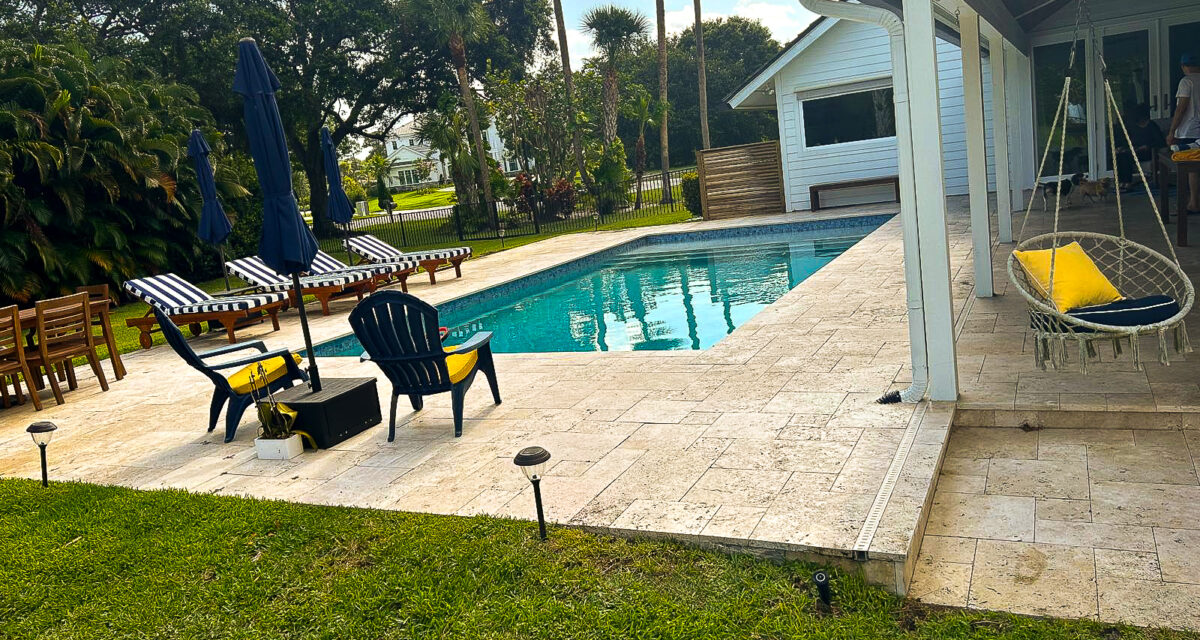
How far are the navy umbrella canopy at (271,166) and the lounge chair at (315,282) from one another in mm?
5829

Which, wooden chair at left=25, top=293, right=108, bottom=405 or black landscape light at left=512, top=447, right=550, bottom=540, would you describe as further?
wooden chair at left=25, top=293, right=108, bottom=405

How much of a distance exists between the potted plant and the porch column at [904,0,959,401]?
Answer: 3.79m

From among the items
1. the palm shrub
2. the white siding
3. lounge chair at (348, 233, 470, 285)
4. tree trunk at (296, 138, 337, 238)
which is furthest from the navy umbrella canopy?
tree trunk at (296, 138, 337, 238)

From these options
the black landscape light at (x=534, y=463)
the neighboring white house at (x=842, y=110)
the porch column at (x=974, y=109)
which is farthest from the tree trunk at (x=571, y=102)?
the black landscape light at (x=534, y=463)

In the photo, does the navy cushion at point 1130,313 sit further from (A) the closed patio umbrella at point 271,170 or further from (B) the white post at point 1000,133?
(A) the closed patio umbrella at point 271,170

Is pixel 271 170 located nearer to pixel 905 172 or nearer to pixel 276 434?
pixel 276 434

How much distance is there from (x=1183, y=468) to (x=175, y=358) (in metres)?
9.20

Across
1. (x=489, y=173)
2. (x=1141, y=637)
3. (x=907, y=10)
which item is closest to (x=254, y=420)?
(x=907, y=10)

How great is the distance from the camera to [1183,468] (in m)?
4.06

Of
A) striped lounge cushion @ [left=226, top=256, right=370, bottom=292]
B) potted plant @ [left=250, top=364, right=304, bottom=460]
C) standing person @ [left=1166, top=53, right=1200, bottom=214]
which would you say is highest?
standing person @ [left=1166, top=53, right=1200, bottom=214]

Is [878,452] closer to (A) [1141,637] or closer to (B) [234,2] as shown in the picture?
(A) [1141,637]

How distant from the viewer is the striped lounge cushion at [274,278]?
1174 centimetres

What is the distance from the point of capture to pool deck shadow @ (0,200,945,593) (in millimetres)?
3768

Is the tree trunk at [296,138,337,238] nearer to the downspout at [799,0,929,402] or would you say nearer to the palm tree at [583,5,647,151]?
the palm tree at [583,5,647,151]
